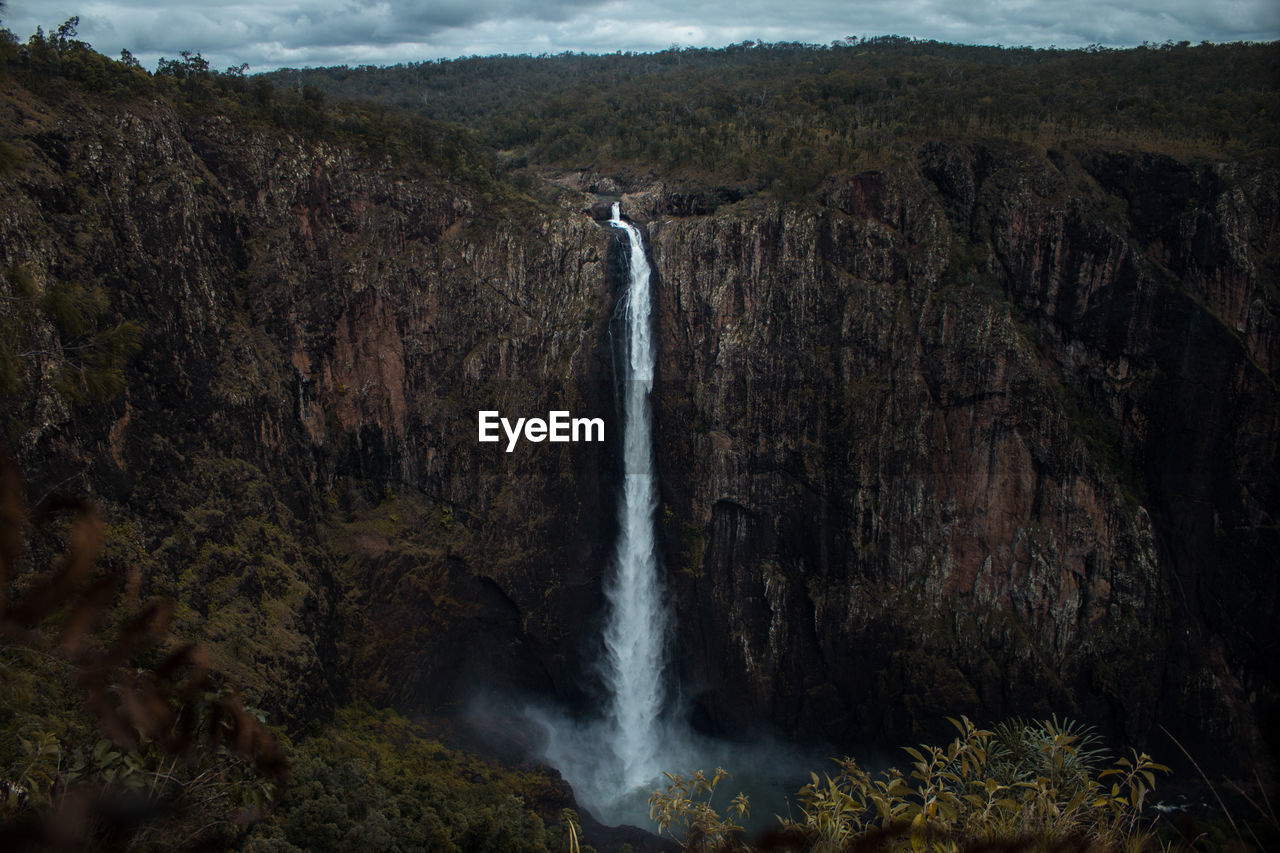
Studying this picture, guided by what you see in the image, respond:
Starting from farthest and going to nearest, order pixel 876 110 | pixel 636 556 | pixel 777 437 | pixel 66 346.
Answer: pixel 876 110
pixel 636 556
pixel 777 437
pixel 66 346

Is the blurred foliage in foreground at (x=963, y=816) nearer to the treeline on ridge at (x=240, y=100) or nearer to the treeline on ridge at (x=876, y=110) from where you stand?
the treeline on ridge at (x=240, y=100)

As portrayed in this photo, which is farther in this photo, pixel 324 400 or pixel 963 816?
pixel 324 400

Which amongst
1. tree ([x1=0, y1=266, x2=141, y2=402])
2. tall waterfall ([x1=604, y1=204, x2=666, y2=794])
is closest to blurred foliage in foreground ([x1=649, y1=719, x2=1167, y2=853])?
tree ([x1=0, y1=266, x2=141, y2=402])

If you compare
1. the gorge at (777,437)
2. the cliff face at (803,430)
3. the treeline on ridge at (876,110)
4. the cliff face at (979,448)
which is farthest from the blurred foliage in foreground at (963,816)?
the treeline on ridge at (876,110)

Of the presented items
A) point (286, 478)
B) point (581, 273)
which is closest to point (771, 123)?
point (581, 273)

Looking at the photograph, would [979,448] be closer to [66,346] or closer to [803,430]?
[803,430]

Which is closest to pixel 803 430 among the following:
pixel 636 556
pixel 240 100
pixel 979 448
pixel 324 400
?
pixel 979 448
